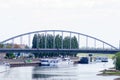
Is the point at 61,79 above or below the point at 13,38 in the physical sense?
below

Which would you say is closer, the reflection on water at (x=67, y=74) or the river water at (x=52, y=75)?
the river water at (x=52, y=75)

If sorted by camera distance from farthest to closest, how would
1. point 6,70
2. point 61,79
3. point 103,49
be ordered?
1. point 103,49
2. point 6,70
3. point 61,79

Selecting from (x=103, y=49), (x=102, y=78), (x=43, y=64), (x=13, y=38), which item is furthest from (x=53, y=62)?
(x=102, y=78)

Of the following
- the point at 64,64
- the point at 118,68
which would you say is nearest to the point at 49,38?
the point at 64,64

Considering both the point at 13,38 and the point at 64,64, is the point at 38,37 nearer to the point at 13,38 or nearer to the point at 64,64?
the point at 64,64

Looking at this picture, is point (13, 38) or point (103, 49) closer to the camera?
point (103, 49)

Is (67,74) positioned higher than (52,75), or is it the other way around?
(67,74)

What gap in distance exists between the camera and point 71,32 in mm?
147000

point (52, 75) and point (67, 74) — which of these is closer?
point (52, 75)

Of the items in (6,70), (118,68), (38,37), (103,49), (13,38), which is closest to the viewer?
(118,68)

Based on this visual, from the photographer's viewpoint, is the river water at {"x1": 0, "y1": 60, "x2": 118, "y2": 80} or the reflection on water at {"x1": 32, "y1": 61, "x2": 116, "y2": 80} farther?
the reflection on water at {"x1": 32, "y1": 61, "x2": 116, "y2": 80}

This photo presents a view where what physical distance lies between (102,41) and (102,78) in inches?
1959

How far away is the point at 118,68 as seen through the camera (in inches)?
4363

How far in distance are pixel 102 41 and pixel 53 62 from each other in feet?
48.5
